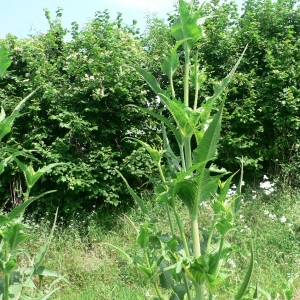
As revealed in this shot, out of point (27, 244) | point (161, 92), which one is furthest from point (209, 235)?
point (27, 244)

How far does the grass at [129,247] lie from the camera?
4.29 metres

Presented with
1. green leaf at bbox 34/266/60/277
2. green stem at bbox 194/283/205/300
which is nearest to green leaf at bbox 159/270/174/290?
green stem at bbox 194/283/205/300

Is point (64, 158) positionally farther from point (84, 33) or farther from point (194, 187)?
point (194, 187)

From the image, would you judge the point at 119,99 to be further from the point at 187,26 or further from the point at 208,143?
the point at 208,143

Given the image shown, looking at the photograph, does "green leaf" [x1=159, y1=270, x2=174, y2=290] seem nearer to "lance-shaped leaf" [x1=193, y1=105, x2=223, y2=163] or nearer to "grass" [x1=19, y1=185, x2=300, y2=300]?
"lance-shaped leaf" [x1=193, y1=105, x2=223, y2=163]

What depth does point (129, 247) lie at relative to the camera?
506 centimetres

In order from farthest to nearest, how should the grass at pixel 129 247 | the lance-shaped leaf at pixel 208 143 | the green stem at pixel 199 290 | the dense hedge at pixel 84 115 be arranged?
the dense hedge at pixel 84 115 < the grass at pixel 129 247 < the green stem at pixel 199 290 < the lance-shaped leaf at pixel 208 143

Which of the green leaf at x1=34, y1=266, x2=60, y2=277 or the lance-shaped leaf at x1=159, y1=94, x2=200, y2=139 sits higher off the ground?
the lance-shaped leaf at x1=159, y1=94, x2=200, y2=139

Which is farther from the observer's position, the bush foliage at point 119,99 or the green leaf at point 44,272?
the bush foliage at point 119,99

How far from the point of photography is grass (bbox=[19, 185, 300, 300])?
14.1 ft

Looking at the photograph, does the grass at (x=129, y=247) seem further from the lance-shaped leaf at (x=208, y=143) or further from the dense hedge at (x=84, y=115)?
the lance-shaped leaf at (x=208, y=143)

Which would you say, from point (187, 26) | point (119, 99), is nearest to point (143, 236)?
point (187, 26)

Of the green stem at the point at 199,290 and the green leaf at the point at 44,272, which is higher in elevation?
the green stem at the point at 199,290

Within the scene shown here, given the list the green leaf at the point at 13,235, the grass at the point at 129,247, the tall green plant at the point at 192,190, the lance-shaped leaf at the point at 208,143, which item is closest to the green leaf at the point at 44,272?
the green leaf at the point at 13,235
